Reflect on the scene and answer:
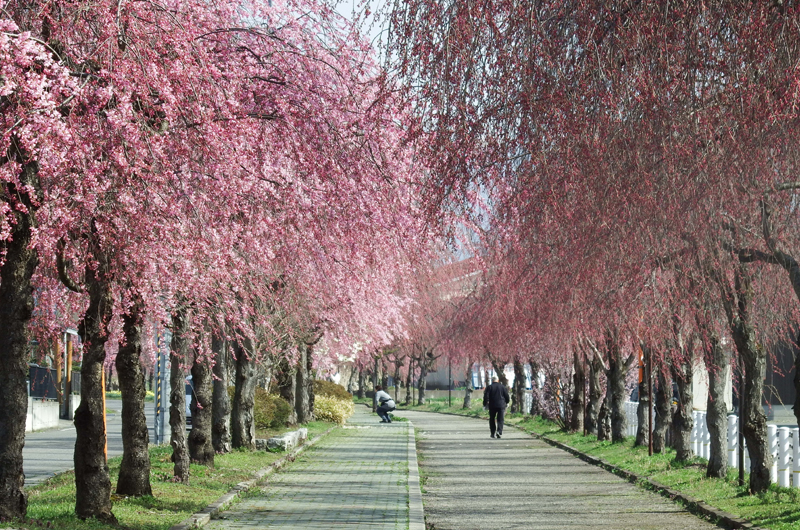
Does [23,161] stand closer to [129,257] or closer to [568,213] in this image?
[129,257]

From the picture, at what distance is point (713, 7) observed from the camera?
761cm

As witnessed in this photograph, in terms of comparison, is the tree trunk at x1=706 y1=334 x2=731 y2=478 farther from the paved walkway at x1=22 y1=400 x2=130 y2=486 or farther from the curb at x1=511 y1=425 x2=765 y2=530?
the paved walkway at x1=22 y1=400 x2=130 y2=486

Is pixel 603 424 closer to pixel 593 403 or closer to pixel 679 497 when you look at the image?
pixel 593 403

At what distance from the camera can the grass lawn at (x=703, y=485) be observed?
1398cm

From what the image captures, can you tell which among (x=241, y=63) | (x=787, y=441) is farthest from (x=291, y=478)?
(x=241, y=63)

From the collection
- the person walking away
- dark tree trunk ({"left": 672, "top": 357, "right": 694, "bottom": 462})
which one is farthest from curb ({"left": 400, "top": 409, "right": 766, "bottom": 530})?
the person walking away

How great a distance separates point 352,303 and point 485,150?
49.7ft

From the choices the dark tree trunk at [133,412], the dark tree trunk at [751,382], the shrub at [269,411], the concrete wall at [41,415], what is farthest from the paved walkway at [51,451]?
the dark tree trunk at [751,382]

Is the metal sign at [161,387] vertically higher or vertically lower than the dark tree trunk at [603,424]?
higher

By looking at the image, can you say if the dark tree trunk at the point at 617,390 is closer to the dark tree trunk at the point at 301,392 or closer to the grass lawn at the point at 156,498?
the grass lawn at the point at 156,498

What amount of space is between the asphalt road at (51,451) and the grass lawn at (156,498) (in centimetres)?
99

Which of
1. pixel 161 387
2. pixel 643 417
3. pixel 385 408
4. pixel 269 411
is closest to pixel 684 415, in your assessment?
pixel 643 417

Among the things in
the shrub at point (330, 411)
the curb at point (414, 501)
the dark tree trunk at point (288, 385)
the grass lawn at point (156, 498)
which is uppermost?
the dark tree trunk at point (288, 385)

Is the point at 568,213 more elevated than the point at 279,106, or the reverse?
the point at 279,106
